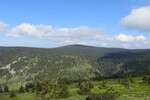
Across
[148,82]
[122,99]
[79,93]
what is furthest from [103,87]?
[122,99]

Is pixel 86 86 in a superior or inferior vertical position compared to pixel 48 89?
inferior

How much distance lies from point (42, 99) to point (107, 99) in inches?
732

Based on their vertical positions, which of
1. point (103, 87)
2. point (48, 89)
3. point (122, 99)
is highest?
point (48, 89)

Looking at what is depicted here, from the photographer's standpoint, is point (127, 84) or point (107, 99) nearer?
point (107, 99)

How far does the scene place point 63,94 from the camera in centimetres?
8275

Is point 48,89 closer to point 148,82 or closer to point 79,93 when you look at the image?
point 79,93

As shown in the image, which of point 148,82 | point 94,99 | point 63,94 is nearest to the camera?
point 94,99

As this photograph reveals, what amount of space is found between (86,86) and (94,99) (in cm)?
3071

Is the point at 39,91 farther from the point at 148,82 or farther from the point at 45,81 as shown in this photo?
the point at 148,82

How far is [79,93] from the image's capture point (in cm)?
8831

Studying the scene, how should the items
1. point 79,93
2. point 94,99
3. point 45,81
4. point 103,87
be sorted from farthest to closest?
point 103,87, point 79,93, point 94,99, point 45,81

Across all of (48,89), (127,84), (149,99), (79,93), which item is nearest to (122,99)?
(149,99)

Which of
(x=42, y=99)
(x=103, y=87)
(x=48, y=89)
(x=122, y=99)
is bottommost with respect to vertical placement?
(x=103, y=87)

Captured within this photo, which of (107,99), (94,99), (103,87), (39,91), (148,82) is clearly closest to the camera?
(39,91)
